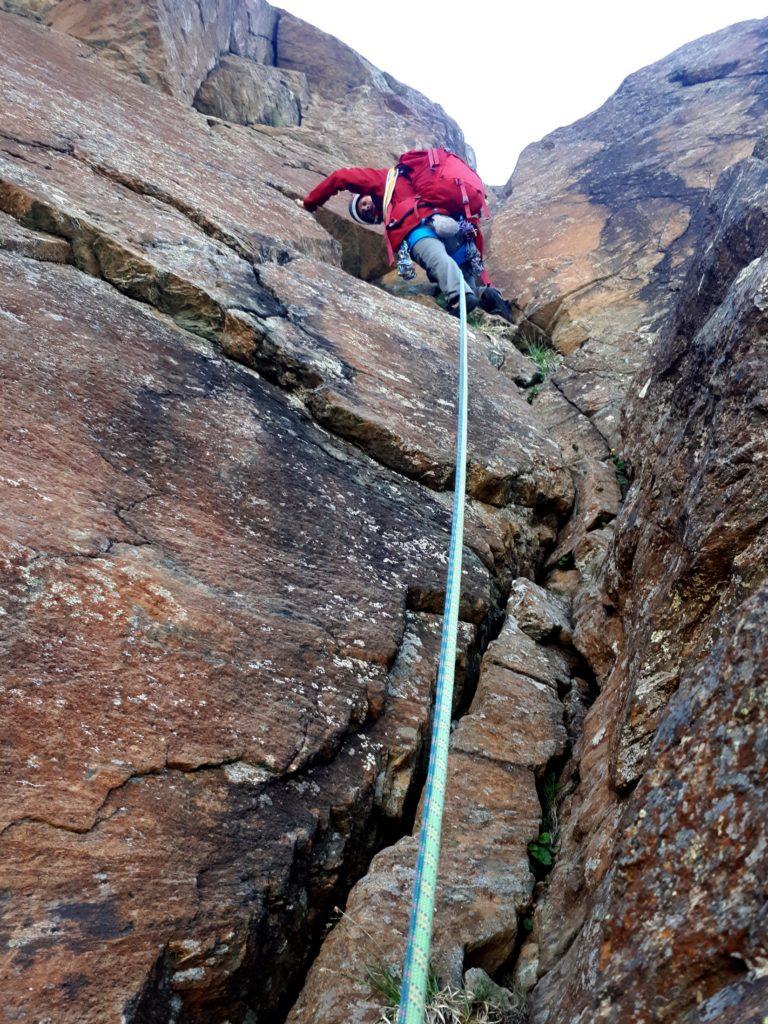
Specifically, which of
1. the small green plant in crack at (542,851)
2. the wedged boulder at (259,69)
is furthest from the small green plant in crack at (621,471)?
the wedged boulder at (259,69)

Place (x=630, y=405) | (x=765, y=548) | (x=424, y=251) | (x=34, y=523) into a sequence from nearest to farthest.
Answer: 1. (x=765, y=548)
2. (x=34, y=523)
3. (x=630, y=405)
4. (x=424, y=251)

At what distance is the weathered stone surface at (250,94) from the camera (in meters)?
11.3

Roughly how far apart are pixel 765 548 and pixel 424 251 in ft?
20.6

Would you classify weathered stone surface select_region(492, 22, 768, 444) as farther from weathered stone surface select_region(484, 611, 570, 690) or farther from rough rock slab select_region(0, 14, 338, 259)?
rough rock slab select_region(0, 14, 338, 259)

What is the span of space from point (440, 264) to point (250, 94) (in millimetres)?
6249

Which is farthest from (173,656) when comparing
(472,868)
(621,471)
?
(621,471)

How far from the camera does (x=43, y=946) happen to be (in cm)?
209

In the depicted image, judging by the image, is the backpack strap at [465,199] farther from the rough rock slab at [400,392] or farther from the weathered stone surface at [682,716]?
the weathered stone surface at [682,716]

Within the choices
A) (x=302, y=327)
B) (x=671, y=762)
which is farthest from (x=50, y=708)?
(x=302, y=327)

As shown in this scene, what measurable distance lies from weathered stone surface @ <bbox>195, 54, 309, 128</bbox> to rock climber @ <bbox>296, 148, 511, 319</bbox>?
4207 mm

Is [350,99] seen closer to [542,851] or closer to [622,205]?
[622,205]

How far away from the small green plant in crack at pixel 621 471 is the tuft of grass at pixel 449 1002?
12.0 ft

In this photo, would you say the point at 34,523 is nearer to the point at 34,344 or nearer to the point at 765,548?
the point at 34,344

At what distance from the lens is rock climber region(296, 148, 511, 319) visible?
7.98m
